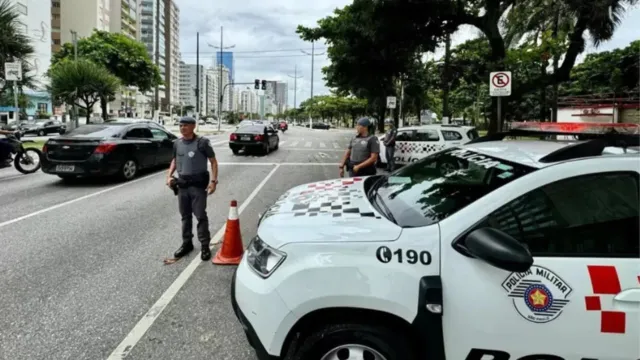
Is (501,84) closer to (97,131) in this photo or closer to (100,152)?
(100,152)

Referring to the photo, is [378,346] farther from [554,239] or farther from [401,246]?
[554,239]

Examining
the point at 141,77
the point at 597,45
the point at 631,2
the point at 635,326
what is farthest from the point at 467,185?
the point at 141,77

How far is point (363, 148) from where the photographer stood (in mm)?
6684

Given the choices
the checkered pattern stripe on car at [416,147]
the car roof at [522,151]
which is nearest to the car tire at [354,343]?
the car roof at [522,151]

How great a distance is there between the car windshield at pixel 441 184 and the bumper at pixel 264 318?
0.80 metres

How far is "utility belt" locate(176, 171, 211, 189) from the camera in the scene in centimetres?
507

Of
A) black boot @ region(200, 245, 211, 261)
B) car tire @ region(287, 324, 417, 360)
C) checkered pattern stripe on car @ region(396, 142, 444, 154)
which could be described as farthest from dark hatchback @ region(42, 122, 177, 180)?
car tire @ region(287, 324, 417, 360)

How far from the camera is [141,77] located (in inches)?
1490

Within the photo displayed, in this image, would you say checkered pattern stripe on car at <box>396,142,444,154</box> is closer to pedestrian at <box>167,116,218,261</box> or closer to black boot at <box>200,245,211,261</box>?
pedestrian at <box>167,116,218,261</box>

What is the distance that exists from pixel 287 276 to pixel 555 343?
133 cm

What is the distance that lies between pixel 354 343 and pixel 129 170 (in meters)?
9.98

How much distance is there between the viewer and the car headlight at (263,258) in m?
2.40

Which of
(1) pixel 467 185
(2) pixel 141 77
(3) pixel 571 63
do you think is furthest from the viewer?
(2) pixel 141 77

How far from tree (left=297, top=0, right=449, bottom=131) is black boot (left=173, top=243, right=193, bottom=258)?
1040 centimetres
